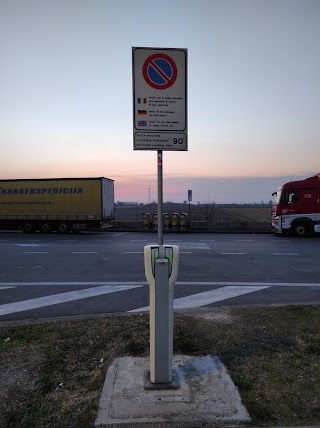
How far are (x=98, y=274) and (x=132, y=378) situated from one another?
20.9ft

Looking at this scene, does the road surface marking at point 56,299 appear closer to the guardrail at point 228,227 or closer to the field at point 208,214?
the guardrail at point 228,227

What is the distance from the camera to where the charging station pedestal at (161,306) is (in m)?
3.27

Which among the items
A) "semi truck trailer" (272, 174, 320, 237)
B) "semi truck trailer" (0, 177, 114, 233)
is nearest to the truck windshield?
"semi truck trailer" (272, 174, 320, 237)

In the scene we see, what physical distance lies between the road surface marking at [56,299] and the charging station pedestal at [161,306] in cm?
377

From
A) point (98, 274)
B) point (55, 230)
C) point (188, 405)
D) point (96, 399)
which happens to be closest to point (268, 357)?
point (188, 405)

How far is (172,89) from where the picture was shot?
11.2 feet

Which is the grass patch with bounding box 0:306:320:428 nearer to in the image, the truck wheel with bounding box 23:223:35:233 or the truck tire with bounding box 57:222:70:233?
the truck tire with bounding box 57:222:70:233

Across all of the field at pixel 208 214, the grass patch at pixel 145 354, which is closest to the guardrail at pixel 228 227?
the field at pixel 208 214

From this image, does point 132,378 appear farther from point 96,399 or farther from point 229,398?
point 229,398

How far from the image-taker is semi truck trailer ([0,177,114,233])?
23750 millimetres

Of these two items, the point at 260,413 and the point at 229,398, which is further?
the point at 229,398

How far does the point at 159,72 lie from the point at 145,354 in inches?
115

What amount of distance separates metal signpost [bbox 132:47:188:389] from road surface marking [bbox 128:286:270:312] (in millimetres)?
2963

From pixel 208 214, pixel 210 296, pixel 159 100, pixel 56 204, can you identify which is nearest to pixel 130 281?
pixel 210 296
